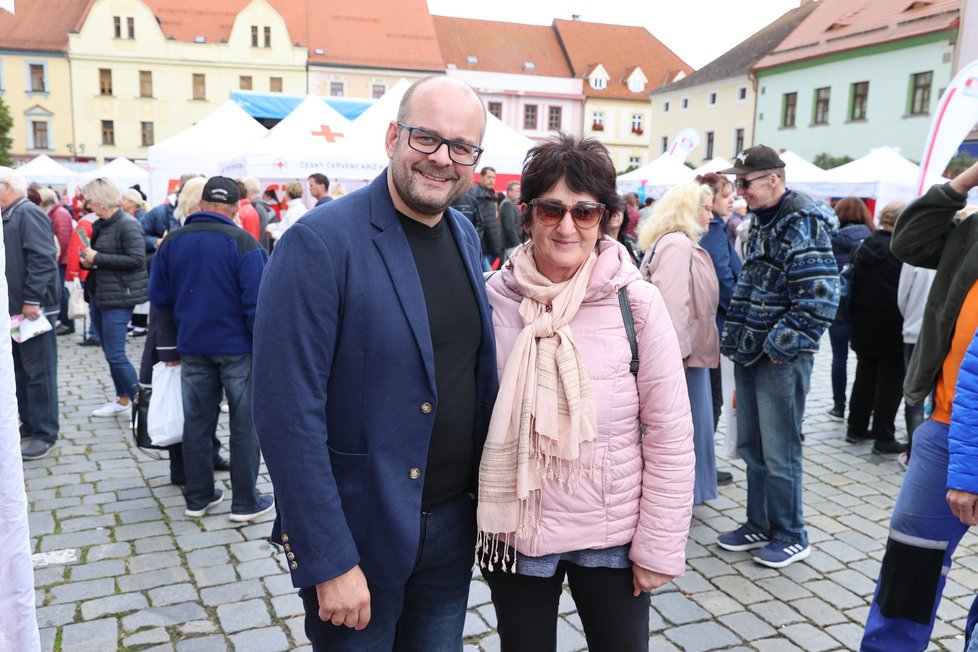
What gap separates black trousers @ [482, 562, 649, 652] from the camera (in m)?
2.12

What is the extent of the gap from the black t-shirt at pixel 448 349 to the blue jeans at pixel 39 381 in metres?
4.67

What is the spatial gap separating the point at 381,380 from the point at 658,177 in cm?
1664

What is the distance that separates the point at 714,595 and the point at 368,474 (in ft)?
8.16

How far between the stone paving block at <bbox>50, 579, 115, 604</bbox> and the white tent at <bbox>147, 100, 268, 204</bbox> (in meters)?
9.29

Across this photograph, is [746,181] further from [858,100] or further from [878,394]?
[858,100]

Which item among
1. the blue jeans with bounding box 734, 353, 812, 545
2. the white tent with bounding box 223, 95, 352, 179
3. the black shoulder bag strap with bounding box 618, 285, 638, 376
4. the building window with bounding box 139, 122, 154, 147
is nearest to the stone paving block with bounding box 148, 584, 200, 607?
the black shoulder bag strap with bounding box 618, 285, 638, 376

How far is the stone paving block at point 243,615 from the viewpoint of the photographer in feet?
10.9

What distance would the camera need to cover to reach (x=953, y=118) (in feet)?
29.8

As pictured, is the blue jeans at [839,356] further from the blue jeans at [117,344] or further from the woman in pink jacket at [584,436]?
the blue jeans at [117,344]

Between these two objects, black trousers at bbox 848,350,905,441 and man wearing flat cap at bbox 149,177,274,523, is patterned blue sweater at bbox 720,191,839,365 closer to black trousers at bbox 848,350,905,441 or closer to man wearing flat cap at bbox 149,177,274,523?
man wearing flat cap at bbox 149,177,274,523

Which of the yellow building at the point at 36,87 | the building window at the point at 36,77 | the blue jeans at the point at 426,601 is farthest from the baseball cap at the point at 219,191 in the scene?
the building window at the point at 36,77

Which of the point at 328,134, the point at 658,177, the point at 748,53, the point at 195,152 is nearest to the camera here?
the point at 328,134

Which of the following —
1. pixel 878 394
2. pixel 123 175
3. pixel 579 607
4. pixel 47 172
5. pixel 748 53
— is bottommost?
pixel 878 394

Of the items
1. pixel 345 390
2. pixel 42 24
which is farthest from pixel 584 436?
pixel 42 24
